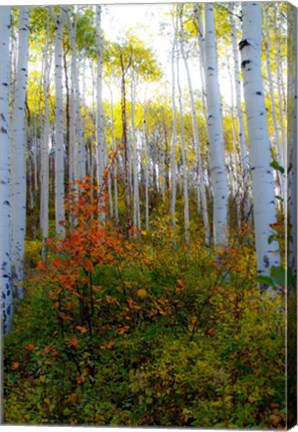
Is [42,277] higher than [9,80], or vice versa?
[9,80]

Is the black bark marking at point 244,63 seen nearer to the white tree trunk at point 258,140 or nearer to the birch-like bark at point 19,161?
the white tree trunk at point 258,140

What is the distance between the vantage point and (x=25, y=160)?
3137 millimetres

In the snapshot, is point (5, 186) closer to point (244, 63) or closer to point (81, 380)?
point (81, 380)

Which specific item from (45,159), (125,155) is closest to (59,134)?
(45,159)

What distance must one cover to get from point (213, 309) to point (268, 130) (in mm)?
1165

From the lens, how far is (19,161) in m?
3.13

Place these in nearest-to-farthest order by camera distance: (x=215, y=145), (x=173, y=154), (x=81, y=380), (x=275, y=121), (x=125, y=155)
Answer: (x=81, y=380)
(x=275, y=121)
(x=125, y=155)
(x=215, y=145)
(x=173, y=154)

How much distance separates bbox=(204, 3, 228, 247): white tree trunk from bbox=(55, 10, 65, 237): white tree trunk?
988mm

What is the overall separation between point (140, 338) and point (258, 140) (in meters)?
1.42

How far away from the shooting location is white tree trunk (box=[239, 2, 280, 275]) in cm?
267

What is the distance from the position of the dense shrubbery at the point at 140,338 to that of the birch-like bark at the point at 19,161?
16 cm

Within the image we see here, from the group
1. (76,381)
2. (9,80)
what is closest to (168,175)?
(9,80)

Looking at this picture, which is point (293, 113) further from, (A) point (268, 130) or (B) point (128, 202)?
(B) point (128, 202)

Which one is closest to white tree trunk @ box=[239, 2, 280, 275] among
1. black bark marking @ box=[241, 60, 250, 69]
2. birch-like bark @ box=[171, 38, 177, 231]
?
black bark marking @ box=[241, 60, 250, 69]
